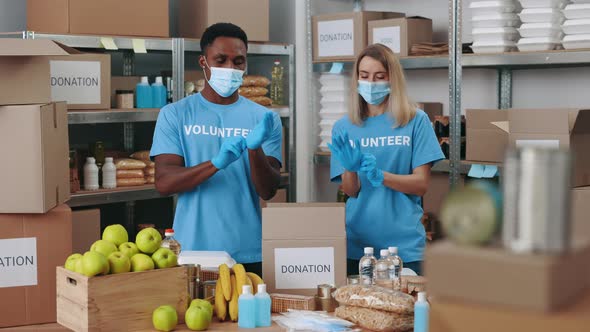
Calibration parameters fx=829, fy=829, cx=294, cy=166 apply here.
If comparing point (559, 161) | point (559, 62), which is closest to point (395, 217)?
point (559, 62)

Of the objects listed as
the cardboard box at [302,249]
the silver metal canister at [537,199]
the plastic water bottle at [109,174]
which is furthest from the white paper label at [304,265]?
the plastic water bottle at [109,174]

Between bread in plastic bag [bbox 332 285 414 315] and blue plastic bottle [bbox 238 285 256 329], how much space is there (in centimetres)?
23

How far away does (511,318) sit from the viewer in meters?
0.81

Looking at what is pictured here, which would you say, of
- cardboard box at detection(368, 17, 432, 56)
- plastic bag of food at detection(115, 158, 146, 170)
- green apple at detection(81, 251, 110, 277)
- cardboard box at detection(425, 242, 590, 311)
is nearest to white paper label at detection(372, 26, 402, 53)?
cardboard box at detection(368, 17, 432, 56)

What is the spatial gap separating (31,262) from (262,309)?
771mm

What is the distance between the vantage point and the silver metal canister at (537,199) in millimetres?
763

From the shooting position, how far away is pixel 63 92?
4066 millimetres

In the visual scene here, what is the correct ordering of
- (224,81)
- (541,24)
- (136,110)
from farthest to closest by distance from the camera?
(136,110)
(541,24)
(224,81)

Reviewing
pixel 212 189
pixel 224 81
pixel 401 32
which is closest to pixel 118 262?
pixel 212 189

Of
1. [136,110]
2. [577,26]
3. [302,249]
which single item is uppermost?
[577,26]

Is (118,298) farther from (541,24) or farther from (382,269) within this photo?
(541,24)

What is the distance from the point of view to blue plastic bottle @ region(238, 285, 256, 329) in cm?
221

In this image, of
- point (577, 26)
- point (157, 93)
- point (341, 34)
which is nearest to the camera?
point (577, 26)

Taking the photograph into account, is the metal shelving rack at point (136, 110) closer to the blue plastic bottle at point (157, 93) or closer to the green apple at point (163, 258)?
the blue plastic bottle at point (157, 93)
